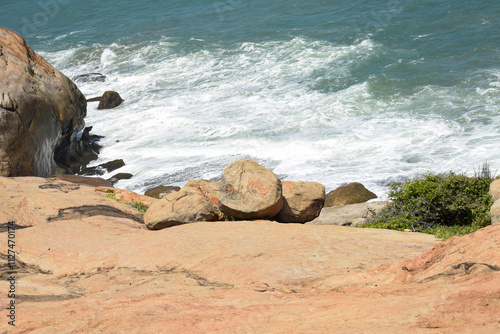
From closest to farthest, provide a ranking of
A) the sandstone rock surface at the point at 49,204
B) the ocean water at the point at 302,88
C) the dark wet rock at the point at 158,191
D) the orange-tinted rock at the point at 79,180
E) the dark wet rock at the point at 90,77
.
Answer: the sandstone rock surface at the point at 49,204 → the orange-tinted rock at the point at 79,180 → the dark wet rock at the point at 158,191 → the ocean water at the point at 302,88 → the dark wet rock at the point at 90,77

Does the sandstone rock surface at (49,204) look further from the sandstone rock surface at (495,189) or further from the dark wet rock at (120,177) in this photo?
the sandstone rock surface at (495,189)

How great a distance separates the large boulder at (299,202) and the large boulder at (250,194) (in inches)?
26.1

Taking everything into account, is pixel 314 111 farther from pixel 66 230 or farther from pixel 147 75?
pixel 66 230

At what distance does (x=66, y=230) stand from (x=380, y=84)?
21096 millimetres

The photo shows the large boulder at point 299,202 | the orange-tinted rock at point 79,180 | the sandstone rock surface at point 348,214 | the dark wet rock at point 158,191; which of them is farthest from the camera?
the dark wet rock at point 158,191

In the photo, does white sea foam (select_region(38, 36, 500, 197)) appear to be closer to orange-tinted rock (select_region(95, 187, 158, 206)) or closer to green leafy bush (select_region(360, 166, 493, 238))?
green leafy bush (select_region(360, 166, 493, 238))

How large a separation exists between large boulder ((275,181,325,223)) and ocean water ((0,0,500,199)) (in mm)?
5695

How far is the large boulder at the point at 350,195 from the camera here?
1752 cm

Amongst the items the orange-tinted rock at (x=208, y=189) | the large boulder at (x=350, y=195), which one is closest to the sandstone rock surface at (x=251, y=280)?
the orange-tinted rock at (x=208, y=189)

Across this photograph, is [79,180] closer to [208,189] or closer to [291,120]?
[208,189]

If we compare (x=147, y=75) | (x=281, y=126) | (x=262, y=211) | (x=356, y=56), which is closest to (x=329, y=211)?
(x=262, y=211)

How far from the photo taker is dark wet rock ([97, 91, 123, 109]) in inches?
1205

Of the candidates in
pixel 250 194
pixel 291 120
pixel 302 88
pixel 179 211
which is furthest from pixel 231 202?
pixel 302 88

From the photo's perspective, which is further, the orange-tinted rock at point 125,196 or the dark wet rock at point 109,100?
the dark wet rock at point 109,100
